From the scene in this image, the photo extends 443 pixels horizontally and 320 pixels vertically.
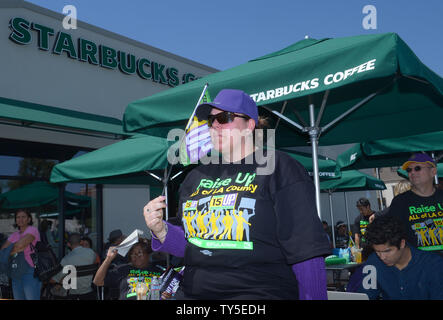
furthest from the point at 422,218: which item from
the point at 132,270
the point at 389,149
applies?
the point at 132,270

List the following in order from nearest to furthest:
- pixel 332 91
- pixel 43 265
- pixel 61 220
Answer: pixel 332 91, pixel 43 265, pixel 61 220

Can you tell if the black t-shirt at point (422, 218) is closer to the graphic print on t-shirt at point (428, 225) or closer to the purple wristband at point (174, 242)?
the graphic print on t-shirt at point (428, 225)

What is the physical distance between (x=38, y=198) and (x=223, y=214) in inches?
377

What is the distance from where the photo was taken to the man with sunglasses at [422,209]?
3.93 metres

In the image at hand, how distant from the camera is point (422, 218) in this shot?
3.99 metres

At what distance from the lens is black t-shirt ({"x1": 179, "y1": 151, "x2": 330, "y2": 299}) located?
5.56 feet

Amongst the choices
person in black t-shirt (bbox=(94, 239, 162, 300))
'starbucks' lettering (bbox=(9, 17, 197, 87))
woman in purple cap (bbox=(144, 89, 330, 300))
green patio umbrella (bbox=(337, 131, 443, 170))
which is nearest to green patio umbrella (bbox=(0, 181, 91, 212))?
'starbucks' lettering (bbox=(9, 17, 197, 87))

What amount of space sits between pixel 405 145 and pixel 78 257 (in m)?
5.45

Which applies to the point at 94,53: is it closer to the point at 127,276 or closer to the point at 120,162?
the point at 120,162

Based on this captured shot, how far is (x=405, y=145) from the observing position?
5543 mm

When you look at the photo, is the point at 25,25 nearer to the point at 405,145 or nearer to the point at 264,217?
the point at 405,145

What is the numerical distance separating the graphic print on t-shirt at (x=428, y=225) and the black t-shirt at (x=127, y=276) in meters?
2.91

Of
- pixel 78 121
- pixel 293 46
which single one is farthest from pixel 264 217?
pixel 78 121

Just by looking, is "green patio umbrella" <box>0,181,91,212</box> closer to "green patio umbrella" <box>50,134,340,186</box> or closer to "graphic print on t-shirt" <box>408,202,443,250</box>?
"green patio umbrella" <box>50,134,340,186</box>
